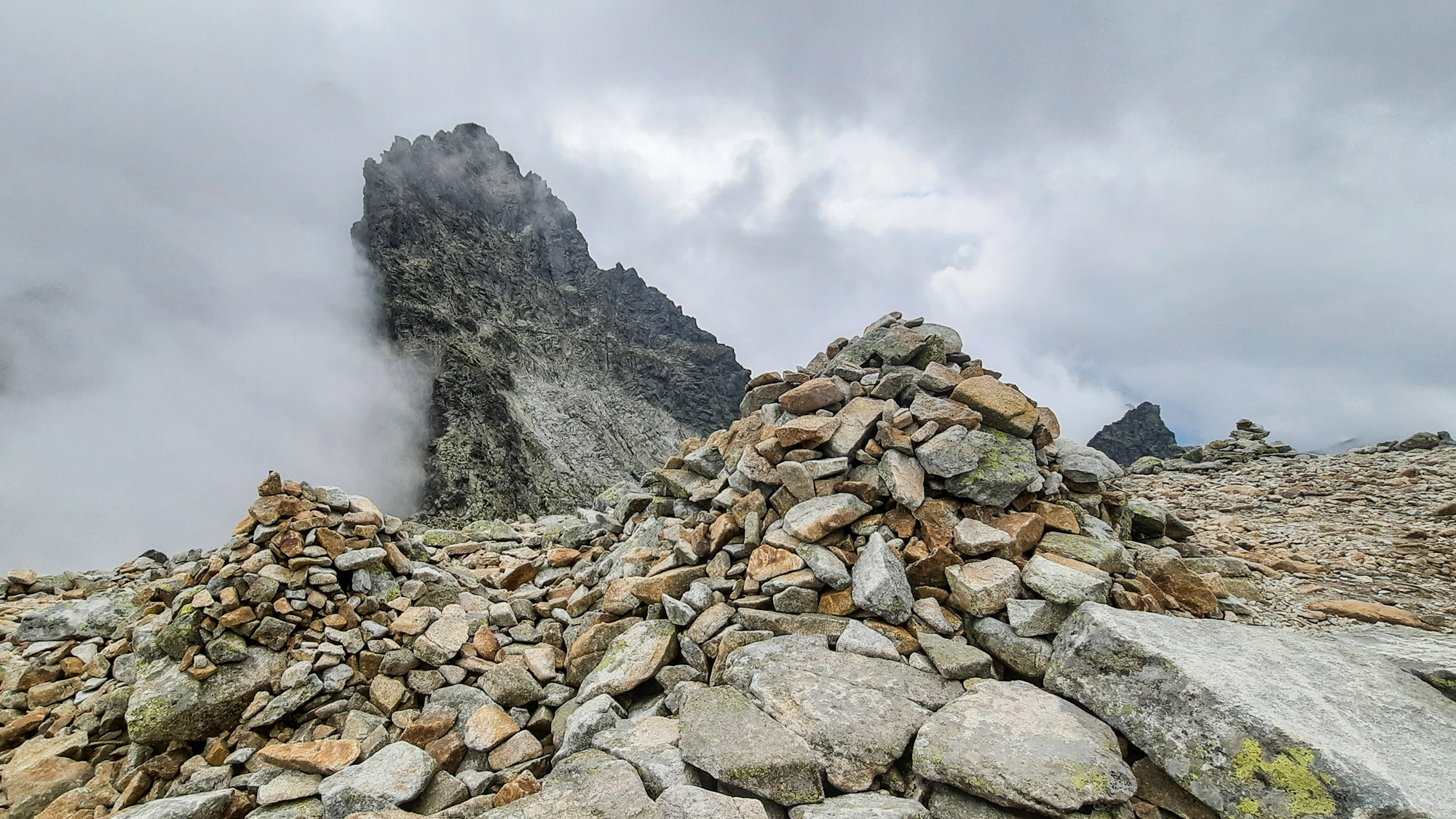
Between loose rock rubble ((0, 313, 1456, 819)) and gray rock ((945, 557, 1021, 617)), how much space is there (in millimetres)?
37

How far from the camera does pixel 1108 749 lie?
13.9 feet

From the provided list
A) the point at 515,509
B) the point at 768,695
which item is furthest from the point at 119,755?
the point at 515,509

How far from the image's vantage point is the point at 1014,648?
550 centimetres

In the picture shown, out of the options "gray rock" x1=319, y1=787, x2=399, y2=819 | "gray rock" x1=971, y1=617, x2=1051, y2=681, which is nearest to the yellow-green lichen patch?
"gray rock" x1=971, y1=617, x2=1051, y2=681

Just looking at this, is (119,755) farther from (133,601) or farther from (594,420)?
(594,420)

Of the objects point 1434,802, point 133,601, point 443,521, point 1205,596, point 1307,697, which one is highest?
point 443,521

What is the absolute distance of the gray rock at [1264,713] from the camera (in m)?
3.54

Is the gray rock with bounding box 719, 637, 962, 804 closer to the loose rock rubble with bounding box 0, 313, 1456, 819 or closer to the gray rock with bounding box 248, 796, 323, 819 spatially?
the loose rock rubble with bounding box 0, 313, 1456, 819

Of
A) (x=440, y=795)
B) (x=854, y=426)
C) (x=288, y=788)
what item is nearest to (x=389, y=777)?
(x=440, y=795)

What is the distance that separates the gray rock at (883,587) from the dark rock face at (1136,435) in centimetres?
4504

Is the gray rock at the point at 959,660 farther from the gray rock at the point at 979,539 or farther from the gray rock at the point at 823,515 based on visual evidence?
the gray rock at the point at 823,515

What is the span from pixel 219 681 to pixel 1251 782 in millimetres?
11165

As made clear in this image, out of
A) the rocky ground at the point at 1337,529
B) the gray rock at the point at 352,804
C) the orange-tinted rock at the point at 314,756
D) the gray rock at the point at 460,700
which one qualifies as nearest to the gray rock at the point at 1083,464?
the rocky ground at the point at 1337,529

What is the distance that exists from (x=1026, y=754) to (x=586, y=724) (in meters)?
4.12
